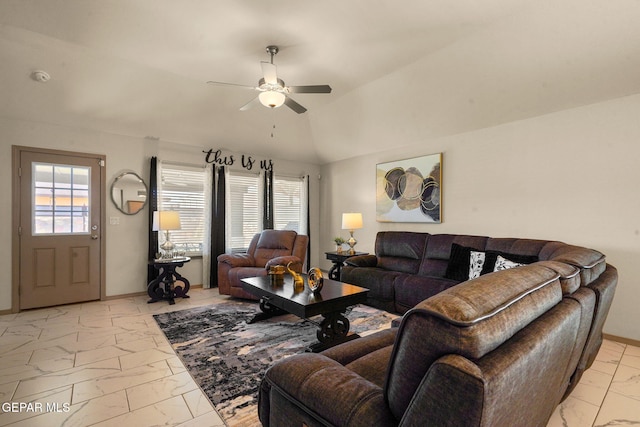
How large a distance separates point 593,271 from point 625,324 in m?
2.05

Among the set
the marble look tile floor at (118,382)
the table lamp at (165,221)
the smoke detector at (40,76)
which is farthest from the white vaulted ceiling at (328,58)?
the marble look tile floor at (118,382)

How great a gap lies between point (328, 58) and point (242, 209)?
328 centimetres

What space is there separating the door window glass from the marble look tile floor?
127 cm

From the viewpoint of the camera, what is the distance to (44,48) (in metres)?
3.23

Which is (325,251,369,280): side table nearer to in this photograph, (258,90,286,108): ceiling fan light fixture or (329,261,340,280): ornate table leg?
(329,261,340,280): ornate table leg

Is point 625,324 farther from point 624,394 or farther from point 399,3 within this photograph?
point 399,3

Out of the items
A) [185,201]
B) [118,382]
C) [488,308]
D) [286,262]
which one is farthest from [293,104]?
[488,308]

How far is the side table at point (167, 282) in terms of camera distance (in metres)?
4.39

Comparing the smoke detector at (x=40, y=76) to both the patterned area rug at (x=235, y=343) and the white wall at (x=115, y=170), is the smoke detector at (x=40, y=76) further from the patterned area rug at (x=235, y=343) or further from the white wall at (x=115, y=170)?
the patterned area rug at (x=235, y=343)

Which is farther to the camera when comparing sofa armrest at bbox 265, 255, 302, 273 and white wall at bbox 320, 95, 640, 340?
sofa armrest at bbox 265, 255, 302, 273

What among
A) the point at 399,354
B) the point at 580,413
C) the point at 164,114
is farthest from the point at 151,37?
the point at 580,413

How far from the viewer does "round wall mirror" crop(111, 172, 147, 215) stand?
4578 mm

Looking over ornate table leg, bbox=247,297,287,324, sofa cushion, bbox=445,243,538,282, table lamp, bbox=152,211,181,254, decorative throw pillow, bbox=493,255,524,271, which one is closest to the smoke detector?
table lamp, bbox=152,211,181,254

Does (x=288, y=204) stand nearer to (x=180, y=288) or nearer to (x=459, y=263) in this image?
(x=180, y=288)
